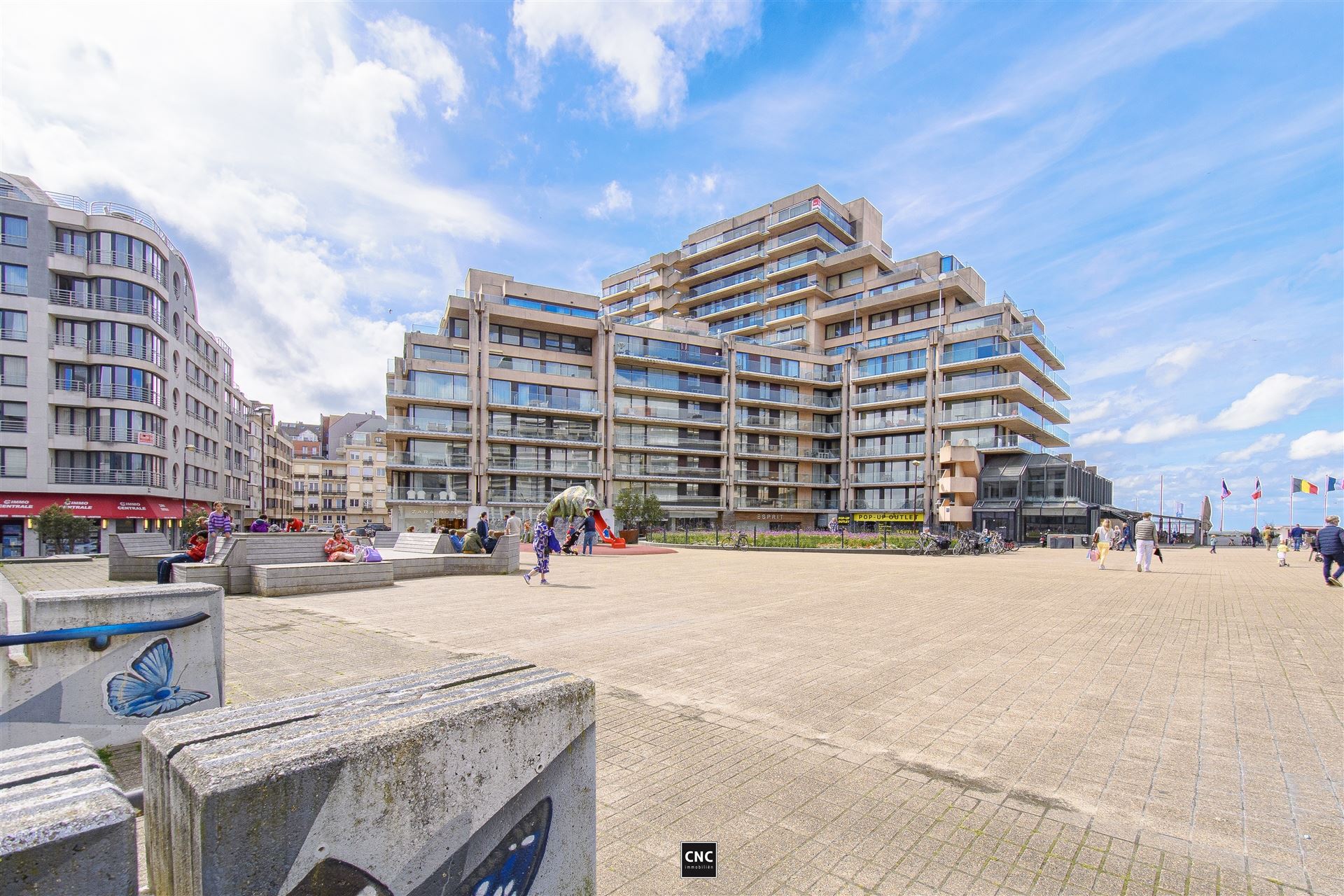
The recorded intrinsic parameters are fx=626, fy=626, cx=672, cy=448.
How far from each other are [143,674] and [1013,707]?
6.66 meters

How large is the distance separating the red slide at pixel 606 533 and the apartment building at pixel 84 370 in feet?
95.6

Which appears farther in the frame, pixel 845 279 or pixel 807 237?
pixel 845 279

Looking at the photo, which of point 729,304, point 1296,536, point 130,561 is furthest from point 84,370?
point 1296,536

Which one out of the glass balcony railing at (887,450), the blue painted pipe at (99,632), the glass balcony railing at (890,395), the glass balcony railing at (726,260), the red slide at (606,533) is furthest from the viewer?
the glass balcony railing at (726,260)

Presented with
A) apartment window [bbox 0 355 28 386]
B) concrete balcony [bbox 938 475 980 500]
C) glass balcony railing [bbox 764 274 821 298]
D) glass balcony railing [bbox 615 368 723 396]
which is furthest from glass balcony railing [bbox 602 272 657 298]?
apartment window [bbox 0 355 28 386]

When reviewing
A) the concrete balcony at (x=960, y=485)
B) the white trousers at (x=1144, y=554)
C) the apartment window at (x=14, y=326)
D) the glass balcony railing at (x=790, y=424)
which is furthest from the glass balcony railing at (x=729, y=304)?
the apartment window at (x=14, y=326)

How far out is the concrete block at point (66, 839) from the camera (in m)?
1.19

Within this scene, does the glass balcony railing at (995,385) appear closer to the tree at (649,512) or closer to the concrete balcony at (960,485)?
the concrete balcony at (960,485)

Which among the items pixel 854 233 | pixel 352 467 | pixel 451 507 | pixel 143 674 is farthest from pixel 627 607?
pixel 352 467

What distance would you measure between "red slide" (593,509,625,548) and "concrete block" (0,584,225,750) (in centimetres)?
2508

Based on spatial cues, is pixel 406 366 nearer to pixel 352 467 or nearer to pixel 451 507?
pixel 451 507

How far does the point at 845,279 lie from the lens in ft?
215

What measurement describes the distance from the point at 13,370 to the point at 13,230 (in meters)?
8.44

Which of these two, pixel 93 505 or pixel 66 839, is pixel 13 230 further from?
pixel 66 839
